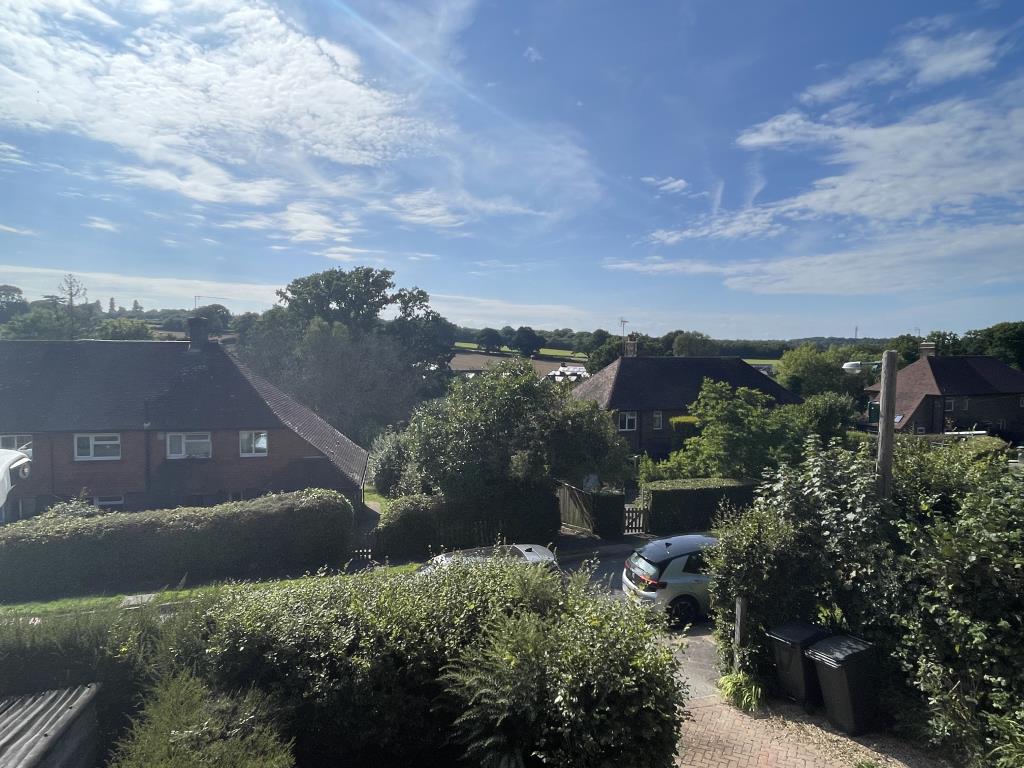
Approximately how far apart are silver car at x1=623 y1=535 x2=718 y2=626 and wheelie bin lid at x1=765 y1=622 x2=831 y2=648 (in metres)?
3.79

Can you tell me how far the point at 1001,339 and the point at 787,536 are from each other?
238 feet

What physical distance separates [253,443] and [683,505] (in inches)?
648

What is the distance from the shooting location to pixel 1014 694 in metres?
5.57

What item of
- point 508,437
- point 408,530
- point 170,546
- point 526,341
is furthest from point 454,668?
point 526,341

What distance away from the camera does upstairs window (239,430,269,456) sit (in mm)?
23641

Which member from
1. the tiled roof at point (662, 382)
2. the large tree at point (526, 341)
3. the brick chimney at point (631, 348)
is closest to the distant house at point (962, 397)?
the tiled roof at point (662, 382)

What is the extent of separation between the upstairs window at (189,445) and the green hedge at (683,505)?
655 inches

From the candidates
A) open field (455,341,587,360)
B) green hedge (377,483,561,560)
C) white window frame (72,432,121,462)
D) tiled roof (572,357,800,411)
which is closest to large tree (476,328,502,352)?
open field (455,341,587,360)

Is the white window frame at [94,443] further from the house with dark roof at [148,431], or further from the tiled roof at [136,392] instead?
the tiled roof at [136,392]

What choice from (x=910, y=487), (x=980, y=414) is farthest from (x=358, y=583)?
(x=980, y=414)

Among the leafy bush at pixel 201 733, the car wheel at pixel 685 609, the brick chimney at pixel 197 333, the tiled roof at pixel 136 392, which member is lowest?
the car wheel at pixel 685 609

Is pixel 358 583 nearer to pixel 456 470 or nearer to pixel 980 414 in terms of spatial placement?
pixel 456 470

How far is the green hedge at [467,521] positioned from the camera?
1791cm

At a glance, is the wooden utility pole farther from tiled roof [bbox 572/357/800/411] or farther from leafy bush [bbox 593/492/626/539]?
tiled roof [bbox 572/357/800/411]
